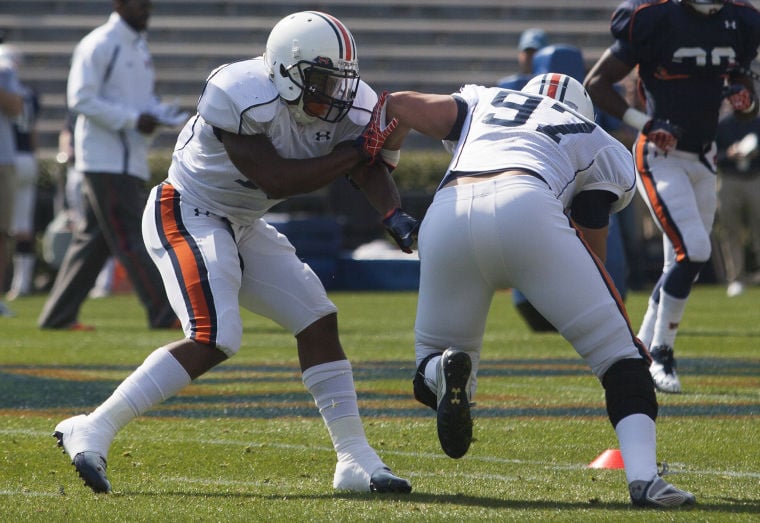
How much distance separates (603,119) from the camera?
9.20 metres

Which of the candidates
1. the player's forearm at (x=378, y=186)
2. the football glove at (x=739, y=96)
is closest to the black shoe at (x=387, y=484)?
the player's forearm at (x=378, y=186)

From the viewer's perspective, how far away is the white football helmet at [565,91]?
4262 millimetres

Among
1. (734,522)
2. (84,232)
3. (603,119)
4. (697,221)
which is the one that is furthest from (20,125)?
(734,522)

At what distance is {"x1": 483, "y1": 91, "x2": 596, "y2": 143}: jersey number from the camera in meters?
3.88

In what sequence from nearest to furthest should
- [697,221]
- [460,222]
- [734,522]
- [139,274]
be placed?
[734,522] → [460,222] → [697,221] → [139,274]

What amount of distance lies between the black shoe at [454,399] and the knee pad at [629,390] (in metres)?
0.37

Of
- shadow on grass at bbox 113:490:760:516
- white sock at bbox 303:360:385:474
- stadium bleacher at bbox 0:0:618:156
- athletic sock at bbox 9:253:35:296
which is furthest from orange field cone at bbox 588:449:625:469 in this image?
stadium bleacher at bbox 0:0:618:156

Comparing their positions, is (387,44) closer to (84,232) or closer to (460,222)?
(84,232)

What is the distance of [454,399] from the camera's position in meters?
3.70

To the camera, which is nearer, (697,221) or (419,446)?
(419,446)

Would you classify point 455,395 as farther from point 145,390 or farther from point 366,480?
point 145,390

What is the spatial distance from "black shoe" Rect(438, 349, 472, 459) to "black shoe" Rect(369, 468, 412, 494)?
31 cm

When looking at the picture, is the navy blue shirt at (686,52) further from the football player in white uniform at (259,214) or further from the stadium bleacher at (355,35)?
the stadium bleacher at (355,35)

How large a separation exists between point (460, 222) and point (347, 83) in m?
0.64
